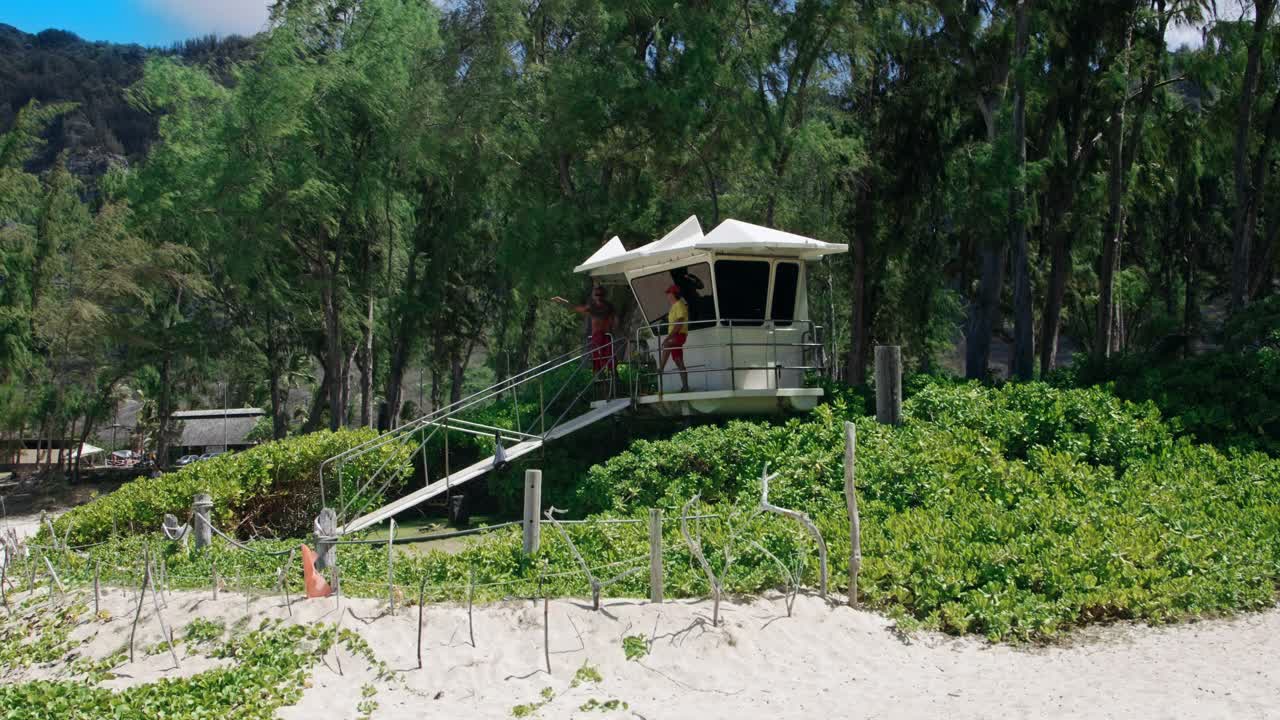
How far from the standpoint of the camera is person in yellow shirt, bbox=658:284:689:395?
18578mm

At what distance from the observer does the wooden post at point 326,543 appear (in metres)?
11.9

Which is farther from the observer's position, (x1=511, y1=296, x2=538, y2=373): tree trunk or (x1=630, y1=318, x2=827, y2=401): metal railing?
(x1=511, y1=296, x2=538, y2=373): tree trunk

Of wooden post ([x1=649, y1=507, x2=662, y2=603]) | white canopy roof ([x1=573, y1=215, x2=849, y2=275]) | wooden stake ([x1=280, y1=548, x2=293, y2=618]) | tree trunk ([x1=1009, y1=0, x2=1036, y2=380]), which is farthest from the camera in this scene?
tree trunk ([x1=1009, y1=0, x2=1036, y2=380])

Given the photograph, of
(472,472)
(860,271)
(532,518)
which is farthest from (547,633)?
(860,271)

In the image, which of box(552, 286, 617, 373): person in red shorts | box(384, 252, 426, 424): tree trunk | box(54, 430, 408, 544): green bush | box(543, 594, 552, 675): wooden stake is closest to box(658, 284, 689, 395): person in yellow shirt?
box(552, 286, 617, 373): person in red shorts

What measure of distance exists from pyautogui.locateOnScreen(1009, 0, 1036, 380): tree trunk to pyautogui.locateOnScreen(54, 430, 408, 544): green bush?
12.8 meters

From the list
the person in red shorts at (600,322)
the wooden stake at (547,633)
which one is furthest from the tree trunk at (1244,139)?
the wooden stake at (547,633)

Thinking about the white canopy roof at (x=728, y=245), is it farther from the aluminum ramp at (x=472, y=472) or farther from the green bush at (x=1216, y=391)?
the green bush at (x=1216, y=391)

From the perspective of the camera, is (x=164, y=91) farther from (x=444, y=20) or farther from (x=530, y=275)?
(x=530, y=275)

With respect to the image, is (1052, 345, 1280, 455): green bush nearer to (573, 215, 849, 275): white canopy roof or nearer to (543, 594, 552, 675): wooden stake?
(573, 215, 849, 275): white canopy roof

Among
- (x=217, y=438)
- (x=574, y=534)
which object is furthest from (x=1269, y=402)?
(x=217, y=438)

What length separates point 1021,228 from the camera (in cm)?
2303

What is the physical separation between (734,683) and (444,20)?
21846mm

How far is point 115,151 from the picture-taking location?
4936 inches
